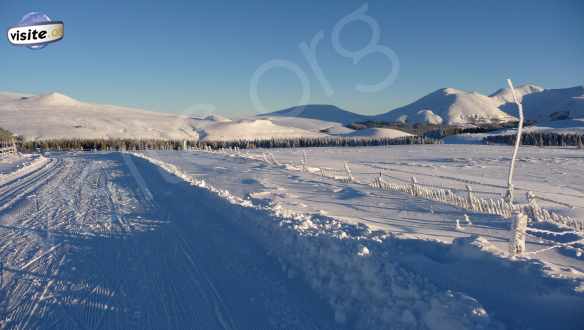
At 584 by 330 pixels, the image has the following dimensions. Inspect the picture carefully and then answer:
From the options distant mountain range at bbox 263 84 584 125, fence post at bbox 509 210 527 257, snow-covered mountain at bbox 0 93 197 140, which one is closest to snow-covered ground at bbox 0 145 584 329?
fence post at bbox 509 210 527 257

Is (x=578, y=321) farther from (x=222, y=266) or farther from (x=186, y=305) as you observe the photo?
(x=222, y=266)

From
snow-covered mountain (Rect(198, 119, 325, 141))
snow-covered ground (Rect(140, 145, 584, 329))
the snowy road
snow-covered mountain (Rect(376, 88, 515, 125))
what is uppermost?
snow-covered mountain (Rect(376, 88, 515, 125))

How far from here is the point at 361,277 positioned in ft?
18.5

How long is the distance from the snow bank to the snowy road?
0.28 m

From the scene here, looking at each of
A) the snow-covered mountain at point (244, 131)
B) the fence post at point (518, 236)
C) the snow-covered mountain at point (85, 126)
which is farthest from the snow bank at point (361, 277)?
the snow-covered mountain at point (244, 131)

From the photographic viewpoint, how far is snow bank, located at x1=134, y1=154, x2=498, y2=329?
4465 millimetres

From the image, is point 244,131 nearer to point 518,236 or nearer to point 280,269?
point 280,269

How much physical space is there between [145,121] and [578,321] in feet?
324

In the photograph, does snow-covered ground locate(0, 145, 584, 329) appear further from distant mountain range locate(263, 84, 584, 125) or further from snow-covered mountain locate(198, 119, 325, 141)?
distant mountain range locate(263, 84, 584, 125)

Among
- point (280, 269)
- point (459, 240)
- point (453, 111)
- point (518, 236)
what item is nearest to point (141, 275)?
point (280, 269)

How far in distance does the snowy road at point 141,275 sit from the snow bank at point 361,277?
11.1 inches

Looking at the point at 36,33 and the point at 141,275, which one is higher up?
the point at 36,33

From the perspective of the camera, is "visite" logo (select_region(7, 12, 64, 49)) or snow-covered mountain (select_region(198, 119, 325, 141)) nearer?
"visite" logo (select_region(7, 12, 64, 49))

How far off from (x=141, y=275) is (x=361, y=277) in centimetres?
330
